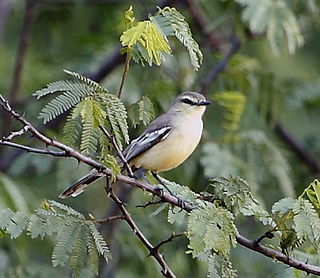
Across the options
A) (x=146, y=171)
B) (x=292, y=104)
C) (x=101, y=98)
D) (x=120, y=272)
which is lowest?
(x=120, y=272)

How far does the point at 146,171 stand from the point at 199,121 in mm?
553

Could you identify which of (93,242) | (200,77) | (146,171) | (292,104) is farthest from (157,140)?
(292,104)

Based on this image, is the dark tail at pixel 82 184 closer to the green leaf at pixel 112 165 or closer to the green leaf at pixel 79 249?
the green leaf at pixel 79 249

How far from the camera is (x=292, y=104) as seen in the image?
8.19m

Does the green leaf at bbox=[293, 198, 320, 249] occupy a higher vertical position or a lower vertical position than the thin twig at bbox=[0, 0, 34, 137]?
higher

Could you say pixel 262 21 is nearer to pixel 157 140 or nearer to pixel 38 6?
pixel 157 140

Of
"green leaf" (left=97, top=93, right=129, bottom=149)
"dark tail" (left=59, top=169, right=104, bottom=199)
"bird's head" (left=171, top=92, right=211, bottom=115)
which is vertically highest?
"green leaf" (left=97, top=93, right=129, bottom=149)

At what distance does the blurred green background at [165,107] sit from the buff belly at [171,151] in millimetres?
1205

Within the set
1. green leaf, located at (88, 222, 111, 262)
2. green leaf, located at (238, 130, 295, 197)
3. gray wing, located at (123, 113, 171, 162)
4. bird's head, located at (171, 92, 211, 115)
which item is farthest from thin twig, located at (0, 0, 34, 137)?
green leaf, located at (88, 222, 111, 262)

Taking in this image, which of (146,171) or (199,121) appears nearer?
(146,171)

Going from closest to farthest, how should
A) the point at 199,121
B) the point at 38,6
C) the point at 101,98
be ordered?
1. the point at 101,98
2. the point at 199,121
3. the point at 38,6

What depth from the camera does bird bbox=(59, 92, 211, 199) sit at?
17.2ft

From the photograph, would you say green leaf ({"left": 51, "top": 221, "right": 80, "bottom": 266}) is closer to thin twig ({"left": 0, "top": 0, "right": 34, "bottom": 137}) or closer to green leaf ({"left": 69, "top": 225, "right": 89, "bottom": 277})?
green leaf ({"left": 69, "top": 225, "right": 89, "bottom": 277})

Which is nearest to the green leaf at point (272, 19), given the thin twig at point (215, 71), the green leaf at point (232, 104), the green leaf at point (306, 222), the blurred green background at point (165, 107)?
the blurred green background at point (165, 107)
